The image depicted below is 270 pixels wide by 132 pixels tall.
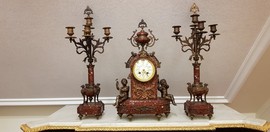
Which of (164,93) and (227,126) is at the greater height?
(164,93)

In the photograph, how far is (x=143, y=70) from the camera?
1.50m

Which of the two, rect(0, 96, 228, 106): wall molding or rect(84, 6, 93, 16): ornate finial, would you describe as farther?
rect(0, 96, 228, 106): wall molding

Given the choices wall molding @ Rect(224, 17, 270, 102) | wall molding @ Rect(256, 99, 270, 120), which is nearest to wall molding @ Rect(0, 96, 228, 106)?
wall molding @ Rect(224, 17, 270, 102)

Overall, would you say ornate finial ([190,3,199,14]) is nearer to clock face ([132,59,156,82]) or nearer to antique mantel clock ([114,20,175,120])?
antique mantel clock ([114,20,175,120])

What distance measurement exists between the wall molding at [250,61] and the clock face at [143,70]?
0.70 m

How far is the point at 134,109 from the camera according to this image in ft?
4.91

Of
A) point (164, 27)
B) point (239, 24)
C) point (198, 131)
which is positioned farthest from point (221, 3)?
point (198, 131)

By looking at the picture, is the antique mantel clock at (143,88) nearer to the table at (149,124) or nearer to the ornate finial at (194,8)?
the table at (149,124)

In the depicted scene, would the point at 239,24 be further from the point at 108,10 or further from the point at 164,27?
the point at 108,10

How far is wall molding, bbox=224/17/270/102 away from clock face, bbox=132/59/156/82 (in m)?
0.70

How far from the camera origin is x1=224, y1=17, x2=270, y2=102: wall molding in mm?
1644

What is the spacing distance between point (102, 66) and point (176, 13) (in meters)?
0.60

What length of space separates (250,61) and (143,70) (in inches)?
30.0

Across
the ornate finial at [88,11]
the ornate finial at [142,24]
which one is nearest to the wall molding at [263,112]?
the ornate finial at [142,24]
